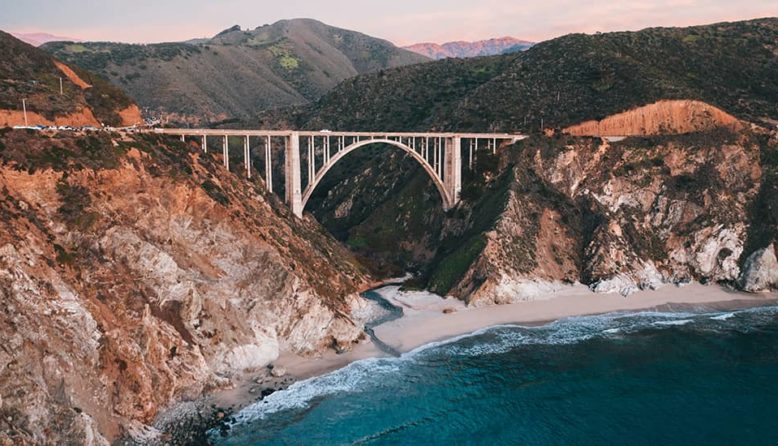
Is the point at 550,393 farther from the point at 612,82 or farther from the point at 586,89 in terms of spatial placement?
the point at 612,82

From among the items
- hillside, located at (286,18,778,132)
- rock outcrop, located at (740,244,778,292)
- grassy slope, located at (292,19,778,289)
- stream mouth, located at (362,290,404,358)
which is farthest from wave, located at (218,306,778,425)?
hillside, located at (286,18,778,132)

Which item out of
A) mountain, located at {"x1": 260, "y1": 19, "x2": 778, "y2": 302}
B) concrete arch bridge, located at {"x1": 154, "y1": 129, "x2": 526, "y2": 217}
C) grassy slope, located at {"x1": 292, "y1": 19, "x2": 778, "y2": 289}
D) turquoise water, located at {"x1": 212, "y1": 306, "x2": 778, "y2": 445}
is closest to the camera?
Result: turquoise water, located at {"x1": 212, "y1": 306, "x2": 778, "y2": 445}

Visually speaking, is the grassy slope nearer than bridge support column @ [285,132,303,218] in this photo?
No

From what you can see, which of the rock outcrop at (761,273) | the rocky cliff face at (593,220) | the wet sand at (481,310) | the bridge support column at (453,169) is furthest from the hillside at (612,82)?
the wet sand at (481,310)

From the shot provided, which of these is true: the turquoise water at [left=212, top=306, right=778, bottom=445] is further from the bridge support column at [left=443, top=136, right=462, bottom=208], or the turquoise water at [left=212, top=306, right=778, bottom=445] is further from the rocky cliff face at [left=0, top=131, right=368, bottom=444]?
the bridge support column at [left=443, top=136, right=462, bottom=208]

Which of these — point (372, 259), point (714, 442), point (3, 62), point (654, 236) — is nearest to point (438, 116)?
point (372, 259)

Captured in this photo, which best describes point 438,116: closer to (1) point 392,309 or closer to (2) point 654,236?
(2) point 654,236

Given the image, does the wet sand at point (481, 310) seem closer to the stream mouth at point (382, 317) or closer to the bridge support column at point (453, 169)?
the stream mouth at point (382, 317)

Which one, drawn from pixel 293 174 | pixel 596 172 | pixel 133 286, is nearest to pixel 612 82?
pixel 596 172
